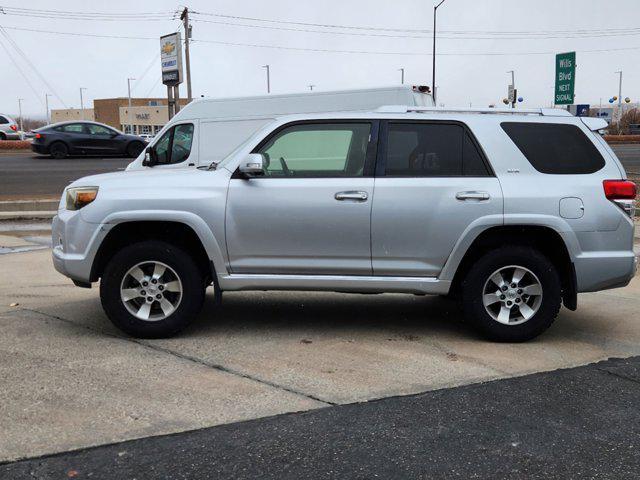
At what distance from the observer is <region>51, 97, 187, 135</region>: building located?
10606cm

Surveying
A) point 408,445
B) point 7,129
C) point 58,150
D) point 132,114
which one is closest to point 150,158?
point 408,445

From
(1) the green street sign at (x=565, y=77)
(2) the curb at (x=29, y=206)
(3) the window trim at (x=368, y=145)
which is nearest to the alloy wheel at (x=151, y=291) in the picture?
(3) the window trim at (x=368, y=145)

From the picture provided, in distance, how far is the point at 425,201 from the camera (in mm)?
5441

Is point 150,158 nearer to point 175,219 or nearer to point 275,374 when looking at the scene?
point 175,219

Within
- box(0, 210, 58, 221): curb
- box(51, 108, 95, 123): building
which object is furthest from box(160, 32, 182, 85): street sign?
box(51, 108, 95, 123): building

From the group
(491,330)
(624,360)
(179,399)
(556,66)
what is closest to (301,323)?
(491,330)

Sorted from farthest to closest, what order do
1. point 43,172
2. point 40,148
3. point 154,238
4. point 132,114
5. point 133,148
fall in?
point 132,114, point 133,148, point 40,148, point 43,172, point 154,238

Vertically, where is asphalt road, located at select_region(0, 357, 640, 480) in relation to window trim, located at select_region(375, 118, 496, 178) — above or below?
below

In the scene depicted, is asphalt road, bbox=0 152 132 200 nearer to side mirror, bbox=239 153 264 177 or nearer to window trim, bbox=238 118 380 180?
window trim, bbox=238 118 380 180

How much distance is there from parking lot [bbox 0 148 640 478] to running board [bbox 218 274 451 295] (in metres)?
0.42

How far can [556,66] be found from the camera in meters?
19.4

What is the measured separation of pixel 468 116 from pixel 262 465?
342 centimetres

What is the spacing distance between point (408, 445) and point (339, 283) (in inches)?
80.9

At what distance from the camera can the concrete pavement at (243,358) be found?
157 inches
